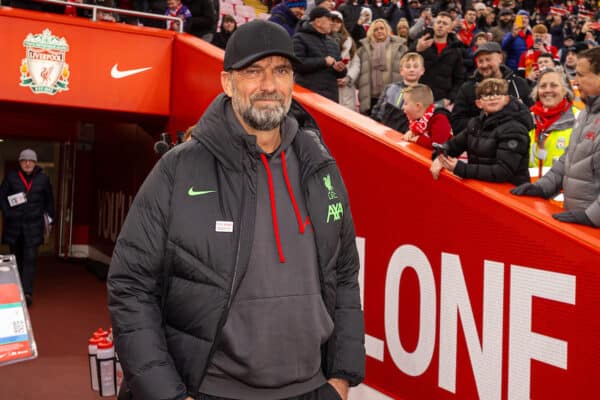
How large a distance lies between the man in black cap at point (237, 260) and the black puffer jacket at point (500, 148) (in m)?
1.71

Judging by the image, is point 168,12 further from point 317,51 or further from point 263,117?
point 263,117

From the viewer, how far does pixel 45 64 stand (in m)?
7.21

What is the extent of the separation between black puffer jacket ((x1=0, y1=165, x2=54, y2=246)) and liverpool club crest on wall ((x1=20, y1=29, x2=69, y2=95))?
1.35m

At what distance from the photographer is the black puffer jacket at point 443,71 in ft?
21.1

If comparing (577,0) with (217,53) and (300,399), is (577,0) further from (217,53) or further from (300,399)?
(300,399)

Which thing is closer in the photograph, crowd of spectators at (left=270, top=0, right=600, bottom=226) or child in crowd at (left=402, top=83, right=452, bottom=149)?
crowd of spectators at (left=270, top=0, right=600, bottom=226)

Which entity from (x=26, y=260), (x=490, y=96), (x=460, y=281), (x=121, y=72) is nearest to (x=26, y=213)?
(x=26, y=260)

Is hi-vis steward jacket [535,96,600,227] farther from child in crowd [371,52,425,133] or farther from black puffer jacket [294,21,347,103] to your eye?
black puffer jacket [294,21,347,103]

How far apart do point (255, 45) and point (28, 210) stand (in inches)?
268

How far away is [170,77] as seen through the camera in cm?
791

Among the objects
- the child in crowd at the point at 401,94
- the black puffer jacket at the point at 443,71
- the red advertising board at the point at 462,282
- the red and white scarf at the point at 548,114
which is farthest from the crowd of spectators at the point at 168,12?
the red and white scarf at the point at 548,114

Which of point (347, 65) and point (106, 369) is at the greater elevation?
point (347, 65)

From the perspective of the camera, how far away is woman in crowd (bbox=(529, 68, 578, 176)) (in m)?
4.38

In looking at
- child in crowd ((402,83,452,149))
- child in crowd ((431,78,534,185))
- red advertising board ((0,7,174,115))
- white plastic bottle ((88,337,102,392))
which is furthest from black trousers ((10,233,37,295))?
child in crowd ((431,78,534,185))
